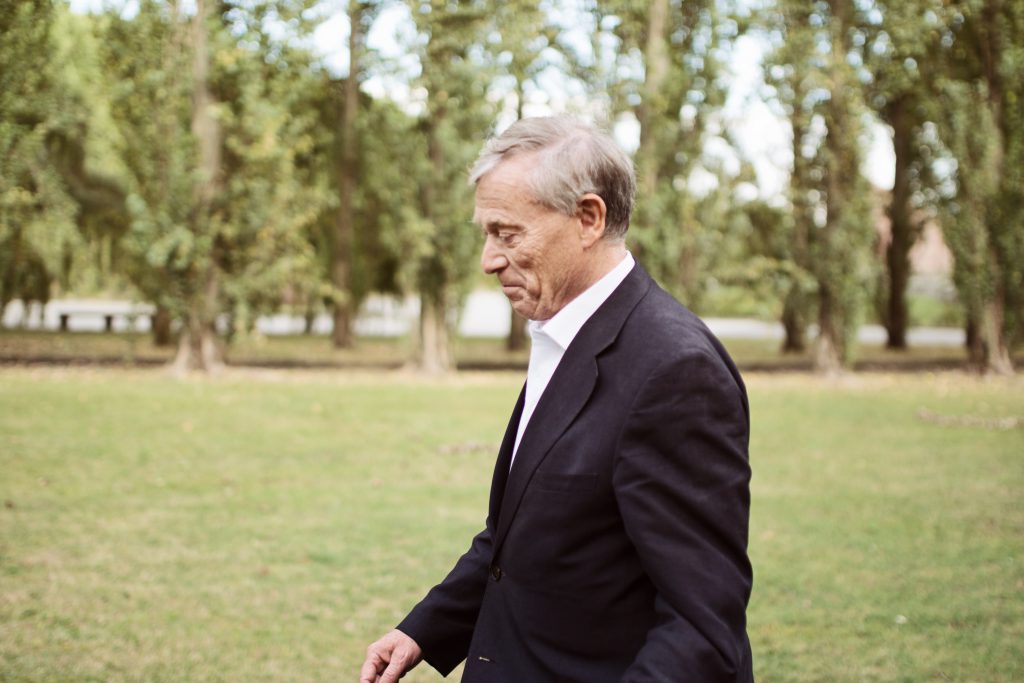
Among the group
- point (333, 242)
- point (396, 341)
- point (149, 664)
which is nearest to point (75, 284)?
point (333, 242)

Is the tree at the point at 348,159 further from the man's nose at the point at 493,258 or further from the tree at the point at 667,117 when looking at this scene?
the man's nose at the point at 493,258

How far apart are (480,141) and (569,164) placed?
64.3 feet

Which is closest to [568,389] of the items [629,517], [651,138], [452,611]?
[629,517]

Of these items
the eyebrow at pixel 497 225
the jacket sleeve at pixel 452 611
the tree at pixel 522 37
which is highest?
the tree at pixel 522 37

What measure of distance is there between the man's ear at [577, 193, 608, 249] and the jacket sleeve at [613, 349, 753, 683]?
0.37 meters

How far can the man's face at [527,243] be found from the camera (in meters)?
2.14

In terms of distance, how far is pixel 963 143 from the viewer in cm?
2330

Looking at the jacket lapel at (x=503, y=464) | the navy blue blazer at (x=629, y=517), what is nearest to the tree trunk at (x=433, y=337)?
the jacket lapel at (x=503, y=464)

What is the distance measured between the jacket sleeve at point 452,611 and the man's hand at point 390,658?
28 mm

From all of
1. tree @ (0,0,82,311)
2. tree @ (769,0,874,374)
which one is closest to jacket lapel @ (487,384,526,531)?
tree @ (0,0,82,311)

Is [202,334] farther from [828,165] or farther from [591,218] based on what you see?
[591,218]

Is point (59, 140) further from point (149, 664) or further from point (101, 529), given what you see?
point (149, 664)

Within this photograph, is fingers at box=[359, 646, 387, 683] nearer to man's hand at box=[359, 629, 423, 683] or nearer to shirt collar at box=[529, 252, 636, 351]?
man's hand at box=[359, 629, 423, 683]

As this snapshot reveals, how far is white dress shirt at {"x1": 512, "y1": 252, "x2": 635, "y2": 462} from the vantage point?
2164 millimetres
